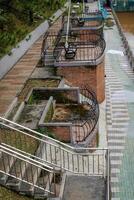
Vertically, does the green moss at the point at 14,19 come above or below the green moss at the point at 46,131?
above

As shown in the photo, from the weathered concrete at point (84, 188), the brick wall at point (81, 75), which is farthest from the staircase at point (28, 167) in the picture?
the brick wall at point (81, 75)

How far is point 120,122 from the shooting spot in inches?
828

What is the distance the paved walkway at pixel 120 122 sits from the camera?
15332mm

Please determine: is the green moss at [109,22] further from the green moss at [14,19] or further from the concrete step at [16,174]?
the concrete step at [16,174]

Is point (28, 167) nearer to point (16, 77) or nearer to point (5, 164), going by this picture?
point (5, 164)

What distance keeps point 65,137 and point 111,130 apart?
4928mm

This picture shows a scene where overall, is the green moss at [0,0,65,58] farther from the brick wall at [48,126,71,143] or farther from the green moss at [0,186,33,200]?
the green moss at [0,186,33,200]

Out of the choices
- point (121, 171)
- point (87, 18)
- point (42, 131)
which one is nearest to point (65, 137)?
point (42, 131)

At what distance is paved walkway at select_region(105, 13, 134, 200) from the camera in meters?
15.3

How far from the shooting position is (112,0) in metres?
69.8

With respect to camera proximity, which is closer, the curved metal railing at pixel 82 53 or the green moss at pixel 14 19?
the green moss at pixel 14 19

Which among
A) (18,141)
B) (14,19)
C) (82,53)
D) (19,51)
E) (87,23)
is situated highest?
(14,19)

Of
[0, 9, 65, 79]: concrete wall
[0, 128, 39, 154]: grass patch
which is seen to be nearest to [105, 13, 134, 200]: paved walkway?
[0, 128, 39, 154]: grass patch

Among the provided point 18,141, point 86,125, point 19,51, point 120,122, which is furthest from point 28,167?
point 19,51
